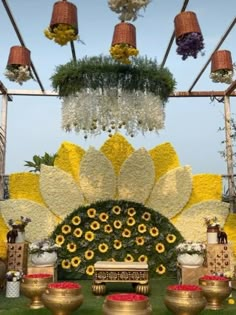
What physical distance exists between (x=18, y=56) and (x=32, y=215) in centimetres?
258

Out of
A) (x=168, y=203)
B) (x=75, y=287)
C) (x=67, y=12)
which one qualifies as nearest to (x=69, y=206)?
(x=168, y=203)

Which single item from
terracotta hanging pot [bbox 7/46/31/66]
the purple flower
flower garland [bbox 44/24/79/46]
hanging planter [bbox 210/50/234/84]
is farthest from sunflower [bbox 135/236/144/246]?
flower garland [bbox 44/24/79/46]

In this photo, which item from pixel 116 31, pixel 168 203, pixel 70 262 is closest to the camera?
pixel 116 31

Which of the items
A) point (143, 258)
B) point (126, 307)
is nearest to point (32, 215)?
point (143, 258)

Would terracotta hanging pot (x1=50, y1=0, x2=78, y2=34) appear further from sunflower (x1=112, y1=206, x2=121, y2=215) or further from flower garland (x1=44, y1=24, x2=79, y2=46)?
sunflower (x1=112, y1=206, x2=121, y2=215)

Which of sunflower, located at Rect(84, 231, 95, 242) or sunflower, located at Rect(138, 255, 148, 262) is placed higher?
sunflower, located at Rect(84, 231, 95, 242)

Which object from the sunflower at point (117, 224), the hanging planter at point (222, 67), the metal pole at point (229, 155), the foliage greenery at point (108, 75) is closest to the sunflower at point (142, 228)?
the sunflower at point (117, 224)

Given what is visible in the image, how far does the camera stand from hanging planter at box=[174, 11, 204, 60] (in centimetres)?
431

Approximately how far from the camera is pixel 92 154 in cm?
697

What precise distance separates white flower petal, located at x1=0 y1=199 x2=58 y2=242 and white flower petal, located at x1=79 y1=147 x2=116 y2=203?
716 mm

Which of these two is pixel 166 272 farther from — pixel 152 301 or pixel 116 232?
pixel 152 301

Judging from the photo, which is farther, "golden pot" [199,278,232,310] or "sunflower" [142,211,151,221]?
"sunflower" [142,211,151,221]

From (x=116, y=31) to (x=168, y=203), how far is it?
131 inches

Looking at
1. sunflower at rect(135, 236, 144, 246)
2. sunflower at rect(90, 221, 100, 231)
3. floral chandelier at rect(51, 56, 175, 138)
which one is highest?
floral chandelier at rect(51, 56, 175, 138)
